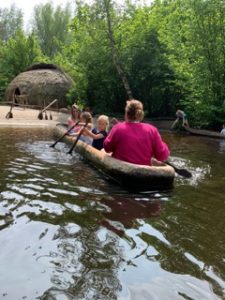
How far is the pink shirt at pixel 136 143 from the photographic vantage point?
7.13 metres

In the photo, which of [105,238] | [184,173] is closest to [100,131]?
[184,173]

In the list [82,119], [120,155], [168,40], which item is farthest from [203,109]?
[120,155]

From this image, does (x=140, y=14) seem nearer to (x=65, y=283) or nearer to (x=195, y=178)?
(x=195, y=178)

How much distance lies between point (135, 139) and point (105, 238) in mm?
2725

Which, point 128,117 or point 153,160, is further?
point 153,160

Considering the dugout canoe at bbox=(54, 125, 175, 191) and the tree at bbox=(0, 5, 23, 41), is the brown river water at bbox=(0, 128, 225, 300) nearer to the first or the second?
the dugout canoe at bbox=(54, 125, 175, 191)

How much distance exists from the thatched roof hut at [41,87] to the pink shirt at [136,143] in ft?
76.1

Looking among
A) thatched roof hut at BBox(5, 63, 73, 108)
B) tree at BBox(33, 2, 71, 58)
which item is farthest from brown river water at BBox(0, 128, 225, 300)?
tree at BBox(33, 2, 71, 58)

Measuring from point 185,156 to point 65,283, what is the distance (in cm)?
860

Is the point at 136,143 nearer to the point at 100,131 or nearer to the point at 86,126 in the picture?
the point at 100,131

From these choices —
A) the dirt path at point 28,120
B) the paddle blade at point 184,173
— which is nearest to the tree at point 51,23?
the dirt path at point 28,120

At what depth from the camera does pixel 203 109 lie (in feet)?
65.4

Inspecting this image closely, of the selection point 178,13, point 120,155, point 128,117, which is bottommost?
point 120,155

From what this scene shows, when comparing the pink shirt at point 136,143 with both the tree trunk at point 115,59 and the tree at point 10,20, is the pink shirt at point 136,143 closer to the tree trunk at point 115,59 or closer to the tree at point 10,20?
the tree trunk at point 115,59
